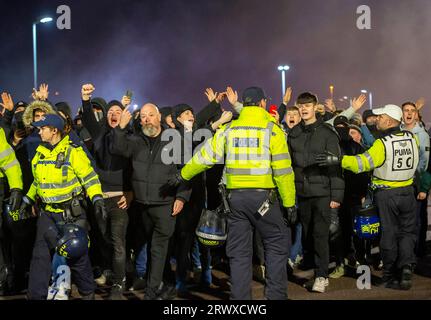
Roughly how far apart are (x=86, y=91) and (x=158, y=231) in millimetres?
2079

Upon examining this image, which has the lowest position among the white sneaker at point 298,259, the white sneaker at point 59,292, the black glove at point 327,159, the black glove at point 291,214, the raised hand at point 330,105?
the white sneaker at point 298,259

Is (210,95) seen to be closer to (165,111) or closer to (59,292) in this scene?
(165,111)

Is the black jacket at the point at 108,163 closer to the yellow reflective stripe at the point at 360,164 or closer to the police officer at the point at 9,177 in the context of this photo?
the police officer at the point at 9,177

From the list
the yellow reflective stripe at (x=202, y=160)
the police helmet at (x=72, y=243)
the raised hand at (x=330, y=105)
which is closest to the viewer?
the police helmet at (x=72, y=243)

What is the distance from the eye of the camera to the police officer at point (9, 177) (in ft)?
22.6

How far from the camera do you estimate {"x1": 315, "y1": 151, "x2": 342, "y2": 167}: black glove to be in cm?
699

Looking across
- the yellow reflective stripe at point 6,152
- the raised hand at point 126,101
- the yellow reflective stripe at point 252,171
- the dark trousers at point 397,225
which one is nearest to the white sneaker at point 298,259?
the dark trousers at point 397,225

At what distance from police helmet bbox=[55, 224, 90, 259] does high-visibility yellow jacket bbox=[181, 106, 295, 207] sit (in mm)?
1616

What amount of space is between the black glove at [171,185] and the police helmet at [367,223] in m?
2.44

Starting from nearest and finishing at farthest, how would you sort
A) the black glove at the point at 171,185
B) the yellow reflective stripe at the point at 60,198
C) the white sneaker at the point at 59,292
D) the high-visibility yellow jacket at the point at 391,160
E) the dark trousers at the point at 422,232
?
the yellow reflective stripe at the point at 60,198 → the white sneaker at the point at 59,292 → the black glove at the point at 171,185 → the high-visibility yellow jacket at the point at 391,160 → the dark trousers at the point at 422,232

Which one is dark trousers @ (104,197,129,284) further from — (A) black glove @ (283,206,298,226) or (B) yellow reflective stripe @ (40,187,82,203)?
(A) black glove @ (283,206,298,226)

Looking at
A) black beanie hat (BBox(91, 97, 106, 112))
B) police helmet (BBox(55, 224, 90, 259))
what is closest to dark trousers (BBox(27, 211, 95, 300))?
police helmet (BBox(55, 224, 90, 259))

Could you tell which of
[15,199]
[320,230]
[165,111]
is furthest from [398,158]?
[15,199]
